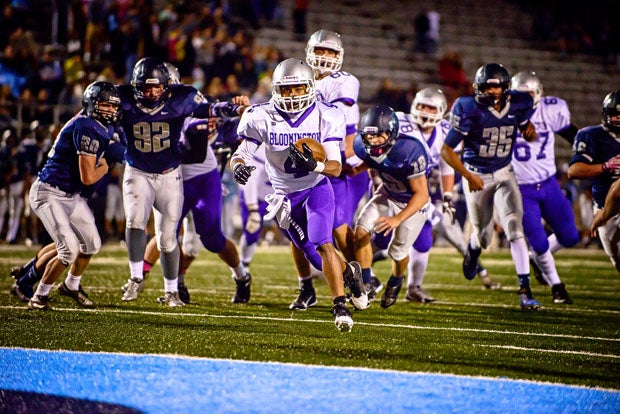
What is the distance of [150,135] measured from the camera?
649cm

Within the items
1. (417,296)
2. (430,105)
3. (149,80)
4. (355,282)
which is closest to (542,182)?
(430,105)

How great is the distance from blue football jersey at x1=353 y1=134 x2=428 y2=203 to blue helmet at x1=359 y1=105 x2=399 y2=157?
0.13 m

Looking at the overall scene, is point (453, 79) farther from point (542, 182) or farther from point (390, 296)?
point (390, 296)

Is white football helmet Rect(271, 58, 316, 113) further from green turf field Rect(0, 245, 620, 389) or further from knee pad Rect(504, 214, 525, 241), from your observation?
knee pad Rect(504, 214, 525, 241)

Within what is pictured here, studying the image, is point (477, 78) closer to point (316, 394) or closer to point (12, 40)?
point (316, 394)

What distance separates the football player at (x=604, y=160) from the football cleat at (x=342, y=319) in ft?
8.44

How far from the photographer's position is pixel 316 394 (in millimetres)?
3801

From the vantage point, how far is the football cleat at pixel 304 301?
674cm

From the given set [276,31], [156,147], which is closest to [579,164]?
[156,147]

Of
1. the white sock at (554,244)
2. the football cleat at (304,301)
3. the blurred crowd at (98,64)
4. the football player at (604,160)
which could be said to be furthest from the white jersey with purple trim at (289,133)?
the blurred crowd at (98,64)

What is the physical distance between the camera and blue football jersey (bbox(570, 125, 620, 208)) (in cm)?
710

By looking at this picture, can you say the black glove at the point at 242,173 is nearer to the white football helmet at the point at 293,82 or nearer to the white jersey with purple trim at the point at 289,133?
the white jersey with purple trim at the point at 289,133

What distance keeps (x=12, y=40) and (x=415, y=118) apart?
8.05m

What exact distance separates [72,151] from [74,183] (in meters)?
0.24
